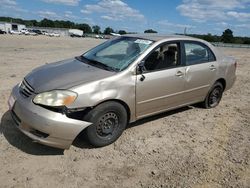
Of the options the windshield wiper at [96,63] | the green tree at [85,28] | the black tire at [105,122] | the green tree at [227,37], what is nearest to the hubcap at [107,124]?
the black tire at [105,122]

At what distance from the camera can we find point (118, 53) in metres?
4.93

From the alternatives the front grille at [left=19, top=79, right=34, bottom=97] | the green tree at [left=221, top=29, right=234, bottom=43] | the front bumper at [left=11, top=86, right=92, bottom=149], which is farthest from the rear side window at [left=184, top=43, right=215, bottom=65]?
the green tree at [left=221, top=29, right=234, bottom=43]

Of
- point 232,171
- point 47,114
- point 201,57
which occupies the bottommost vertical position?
point 232,171

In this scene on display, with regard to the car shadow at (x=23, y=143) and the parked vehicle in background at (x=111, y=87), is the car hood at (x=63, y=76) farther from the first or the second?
the car shadow at (x=23, y=143)

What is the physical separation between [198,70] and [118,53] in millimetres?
1676

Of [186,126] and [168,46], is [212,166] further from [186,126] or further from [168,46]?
[168,46]

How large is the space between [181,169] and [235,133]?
1.82 m

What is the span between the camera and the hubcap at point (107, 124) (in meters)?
4.05

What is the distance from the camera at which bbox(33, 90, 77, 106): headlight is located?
3.66 meters

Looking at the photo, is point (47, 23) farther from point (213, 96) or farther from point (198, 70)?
point (198, 70)

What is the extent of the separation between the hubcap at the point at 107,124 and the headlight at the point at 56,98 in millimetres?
575

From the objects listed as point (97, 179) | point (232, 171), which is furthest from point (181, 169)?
point (97, 179)

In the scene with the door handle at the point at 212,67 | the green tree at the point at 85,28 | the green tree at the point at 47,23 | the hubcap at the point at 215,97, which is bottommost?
the hubcap at the point at 215,97

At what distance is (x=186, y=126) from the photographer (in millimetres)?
5250
